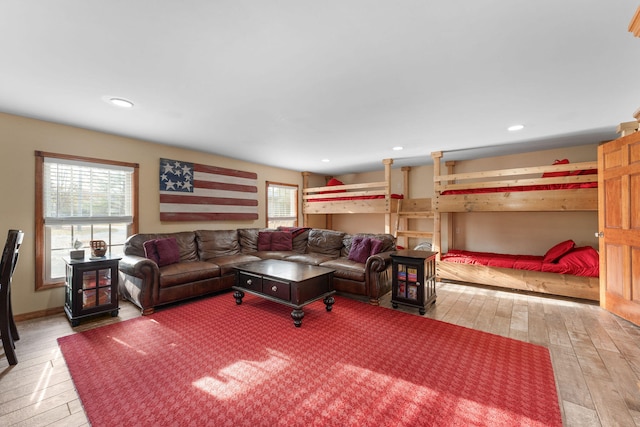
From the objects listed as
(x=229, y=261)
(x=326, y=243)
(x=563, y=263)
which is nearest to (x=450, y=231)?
(x=563, y=263)

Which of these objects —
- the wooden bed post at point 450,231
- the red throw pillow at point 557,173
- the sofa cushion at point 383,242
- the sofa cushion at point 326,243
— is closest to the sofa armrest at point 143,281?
the sofa cushion at point 326,243

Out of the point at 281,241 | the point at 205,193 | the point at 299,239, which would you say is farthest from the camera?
the point at 299,239

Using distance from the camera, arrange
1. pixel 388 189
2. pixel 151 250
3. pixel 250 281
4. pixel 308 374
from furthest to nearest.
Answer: pixel 388 189 → pixel 151 250 → pixel 250 281 → pixel 308 374

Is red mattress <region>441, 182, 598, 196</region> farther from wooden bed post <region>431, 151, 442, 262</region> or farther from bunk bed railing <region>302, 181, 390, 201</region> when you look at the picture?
bunk bed railing <region>302, 181, 390, 201</region>

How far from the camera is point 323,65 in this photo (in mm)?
1962

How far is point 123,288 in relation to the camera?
349cm

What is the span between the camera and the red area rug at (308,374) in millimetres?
1548

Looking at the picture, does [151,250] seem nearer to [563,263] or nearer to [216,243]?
[216,243]

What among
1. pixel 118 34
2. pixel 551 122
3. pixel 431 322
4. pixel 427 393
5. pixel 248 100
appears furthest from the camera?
pixel 551 122

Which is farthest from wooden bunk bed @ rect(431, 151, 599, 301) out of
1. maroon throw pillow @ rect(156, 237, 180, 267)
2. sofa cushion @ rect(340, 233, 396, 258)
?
maroon throw pillow @ rect(156, 237, 180, 267)

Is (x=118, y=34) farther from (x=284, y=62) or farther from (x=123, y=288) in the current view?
(x=123, y=288)

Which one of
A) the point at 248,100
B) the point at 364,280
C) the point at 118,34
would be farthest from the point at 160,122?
the point at 364,280

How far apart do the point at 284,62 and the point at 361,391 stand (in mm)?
2342

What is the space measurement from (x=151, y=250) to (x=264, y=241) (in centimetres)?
187
